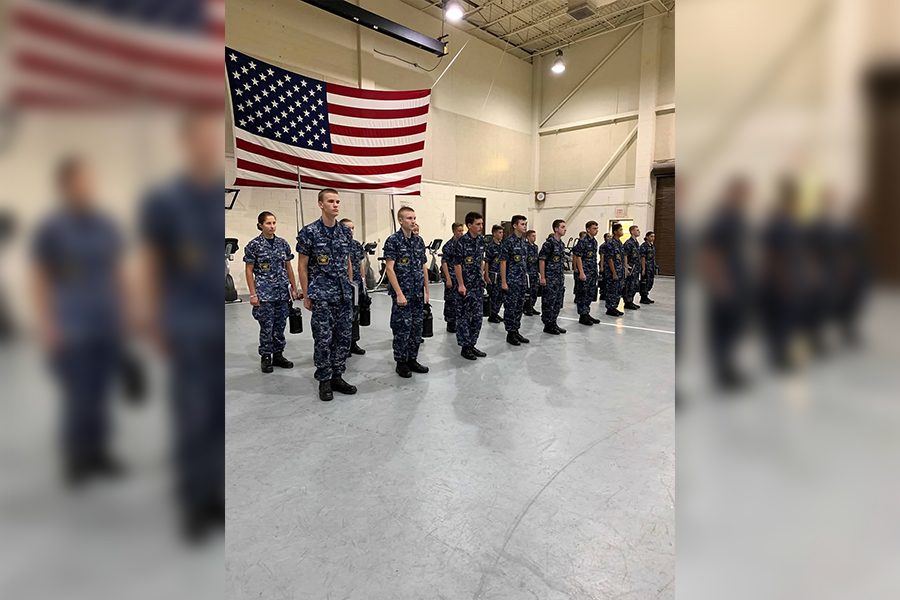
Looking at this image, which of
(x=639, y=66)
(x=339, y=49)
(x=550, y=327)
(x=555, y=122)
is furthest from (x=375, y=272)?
(x=639, y=66)

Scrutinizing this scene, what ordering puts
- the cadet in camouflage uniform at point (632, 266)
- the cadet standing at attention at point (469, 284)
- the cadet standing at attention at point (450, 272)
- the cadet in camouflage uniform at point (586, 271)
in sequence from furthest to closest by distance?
the cadet in camouflage uniform at point (632, 266) → the cadet in camouflage uniform at point (586, 271) → the cadet standing at attention at point (450, 272) → the cadet standing at attention at point (469, 284)

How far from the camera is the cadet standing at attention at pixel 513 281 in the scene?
4918 mm

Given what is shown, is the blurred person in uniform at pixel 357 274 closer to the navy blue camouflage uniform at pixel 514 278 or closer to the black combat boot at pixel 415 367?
the black combat boot at pixel 415 367

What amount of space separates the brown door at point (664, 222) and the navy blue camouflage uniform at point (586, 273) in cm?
648

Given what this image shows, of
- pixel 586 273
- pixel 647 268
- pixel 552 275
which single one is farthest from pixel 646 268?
pixel 552 275

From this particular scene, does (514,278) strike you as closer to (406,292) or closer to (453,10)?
(406,292)

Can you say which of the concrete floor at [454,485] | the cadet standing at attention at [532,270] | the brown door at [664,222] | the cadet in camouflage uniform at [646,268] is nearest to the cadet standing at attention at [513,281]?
the cadet standing at attention at [532,270]

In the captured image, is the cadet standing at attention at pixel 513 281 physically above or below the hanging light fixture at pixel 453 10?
below

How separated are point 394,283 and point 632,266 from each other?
17.3ft
